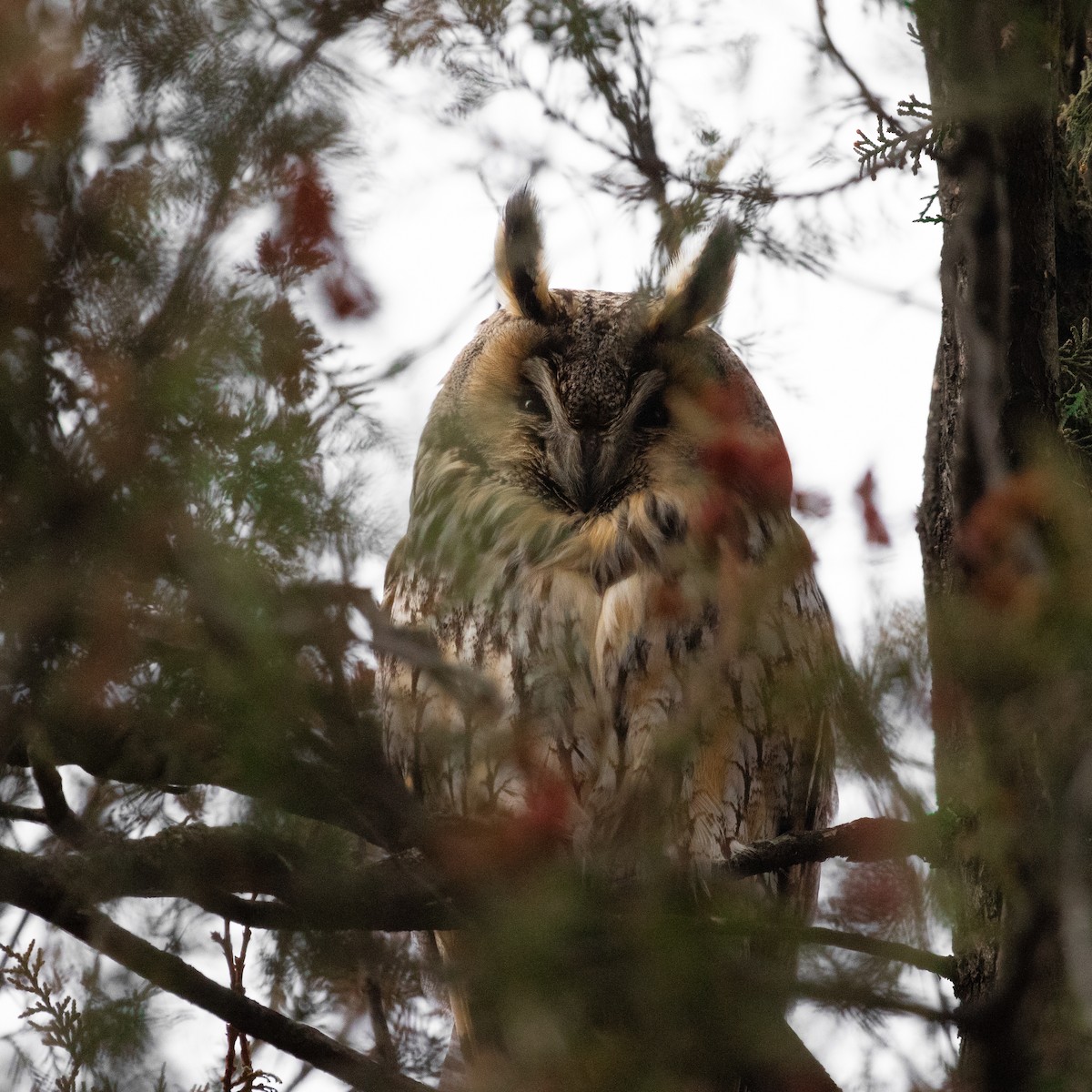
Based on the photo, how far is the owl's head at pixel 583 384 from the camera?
8.64ft

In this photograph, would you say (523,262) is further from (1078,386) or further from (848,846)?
(848,846)

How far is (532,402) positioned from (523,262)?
0.32m

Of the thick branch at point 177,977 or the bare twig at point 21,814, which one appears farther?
the bare twig at point 21,814

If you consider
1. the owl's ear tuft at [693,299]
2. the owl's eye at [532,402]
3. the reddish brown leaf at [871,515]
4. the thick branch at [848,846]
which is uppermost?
the owl's ear tuft at [693,299]

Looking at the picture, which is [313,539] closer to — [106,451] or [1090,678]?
[106,451]

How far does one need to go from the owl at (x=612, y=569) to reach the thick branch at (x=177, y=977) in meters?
0.56

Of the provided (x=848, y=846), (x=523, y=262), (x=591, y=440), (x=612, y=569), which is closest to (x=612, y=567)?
(x=612, y=569)

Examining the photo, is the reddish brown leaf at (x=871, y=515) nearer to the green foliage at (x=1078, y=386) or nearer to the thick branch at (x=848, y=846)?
the thick branch at (x=848, y=846)

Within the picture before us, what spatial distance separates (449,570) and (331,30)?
1.34 meters

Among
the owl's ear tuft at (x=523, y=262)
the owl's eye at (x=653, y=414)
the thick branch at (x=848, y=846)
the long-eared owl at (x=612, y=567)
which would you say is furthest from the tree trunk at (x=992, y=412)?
the owl's ear tuft at (x=523, y=262)

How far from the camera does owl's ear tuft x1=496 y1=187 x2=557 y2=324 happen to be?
9.22 feet

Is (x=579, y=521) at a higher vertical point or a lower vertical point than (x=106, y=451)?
higher

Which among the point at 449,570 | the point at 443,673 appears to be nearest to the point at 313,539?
the point at 443,673

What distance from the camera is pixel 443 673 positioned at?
129 cm
